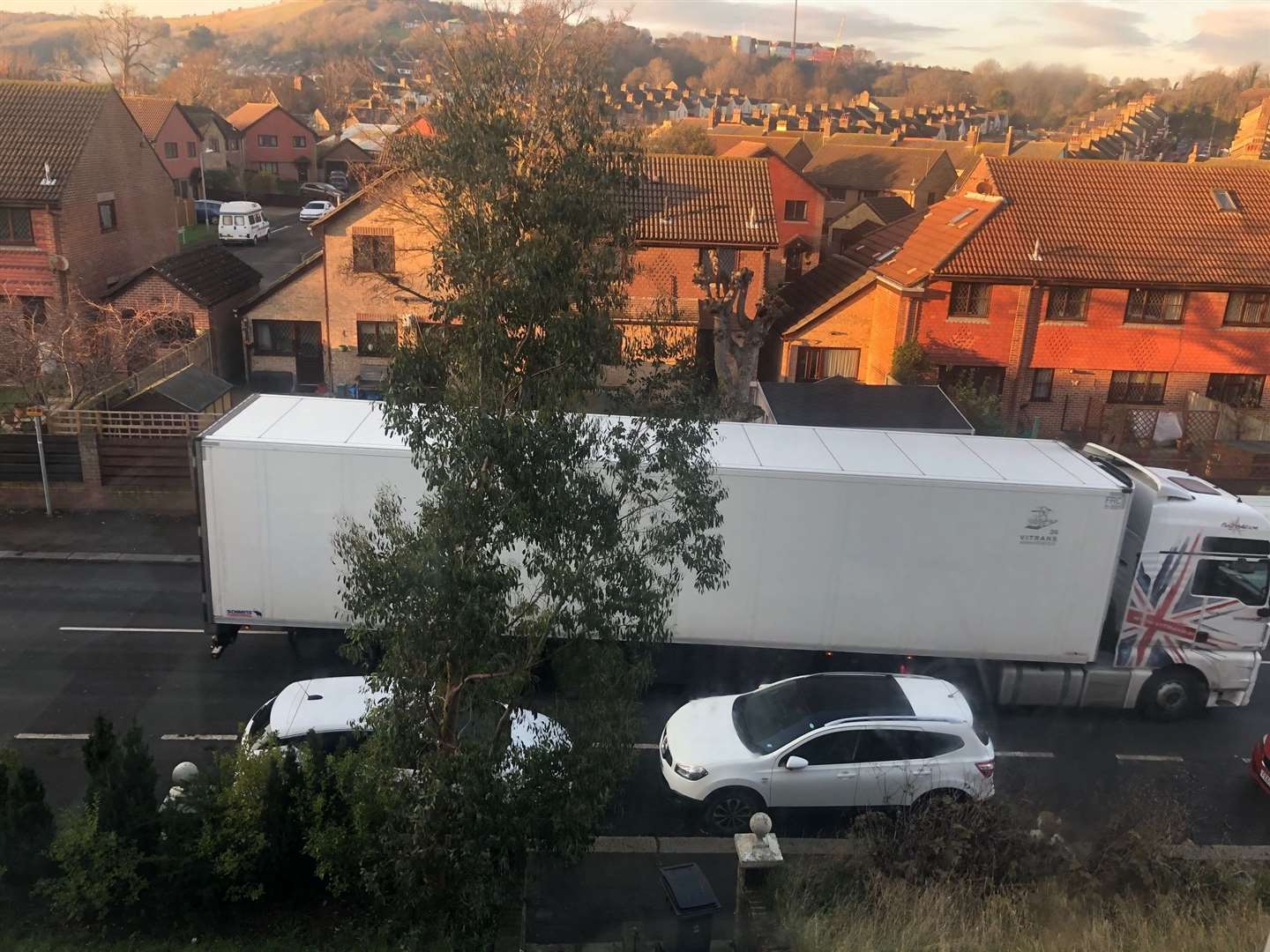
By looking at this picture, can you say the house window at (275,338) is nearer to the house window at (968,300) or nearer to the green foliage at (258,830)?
the house window at (968,300)

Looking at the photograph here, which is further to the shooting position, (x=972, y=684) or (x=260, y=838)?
(x=972, y=684)

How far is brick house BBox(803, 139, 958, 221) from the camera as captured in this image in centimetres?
5322

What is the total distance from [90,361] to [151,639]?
10.6 meters

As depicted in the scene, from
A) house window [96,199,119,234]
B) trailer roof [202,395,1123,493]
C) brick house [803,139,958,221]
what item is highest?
brick house [803,139,958,221]

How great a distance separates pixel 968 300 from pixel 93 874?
23970mm

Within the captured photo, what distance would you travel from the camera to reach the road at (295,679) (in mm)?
11719

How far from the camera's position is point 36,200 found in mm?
27812

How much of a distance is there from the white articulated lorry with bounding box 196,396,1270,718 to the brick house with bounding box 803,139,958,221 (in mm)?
41032

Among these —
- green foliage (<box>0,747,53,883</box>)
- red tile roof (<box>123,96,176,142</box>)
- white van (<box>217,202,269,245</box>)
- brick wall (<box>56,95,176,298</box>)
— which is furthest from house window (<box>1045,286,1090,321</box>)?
red tile roof (<box>123,96,176,142</box>)

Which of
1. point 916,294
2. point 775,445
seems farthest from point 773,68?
point 775,445

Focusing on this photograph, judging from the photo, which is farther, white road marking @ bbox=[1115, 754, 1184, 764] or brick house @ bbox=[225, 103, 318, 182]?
brick house @ bbox=[225, 103, 318, 182]

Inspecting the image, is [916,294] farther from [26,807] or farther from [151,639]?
[26,807]

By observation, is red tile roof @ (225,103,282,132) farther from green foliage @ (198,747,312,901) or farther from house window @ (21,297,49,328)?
green foliage @ (198,747,312,901)

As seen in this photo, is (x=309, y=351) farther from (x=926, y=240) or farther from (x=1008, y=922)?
(x=1008, y=922)
